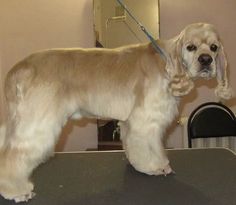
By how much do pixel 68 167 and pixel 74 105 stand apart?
1.31 feet

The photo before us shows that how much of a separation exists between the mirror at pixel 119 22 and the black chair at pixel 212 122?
0.48m

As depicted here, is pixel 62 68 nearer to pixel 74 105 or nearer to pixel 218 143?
pixel 74 105

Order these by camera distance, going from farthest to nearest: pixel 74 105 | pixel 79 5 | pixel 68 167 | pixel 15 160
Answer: pixel 79 5 → pixel 68 167 → pixel 74 105 → pixel 15 160

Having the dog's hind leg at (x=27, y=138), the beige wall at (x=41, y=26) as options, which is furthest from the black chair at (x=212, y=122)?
the dog's hind leg at (x=27, y=138)

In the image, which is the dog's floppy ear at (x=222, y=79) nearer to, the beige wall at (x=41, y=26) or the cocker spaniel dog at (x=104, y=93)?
the cocker spaniel dog at (x=104, y=93)

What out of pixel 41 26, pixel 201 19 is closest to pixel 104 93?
pixel 41 26

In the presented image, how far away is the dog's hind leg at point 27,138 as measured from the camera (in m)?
1.36

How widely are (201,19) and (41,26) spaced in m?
1.03

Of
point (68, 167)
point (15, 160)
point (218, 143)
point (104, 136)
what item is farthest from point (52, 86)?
point (218, 143)

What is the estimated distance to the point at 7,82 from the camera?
1.43m

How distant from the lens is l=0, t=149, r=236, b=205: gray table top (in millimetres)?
1420

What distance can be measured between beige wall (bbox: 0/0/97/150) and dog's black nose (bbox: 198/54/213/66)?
1.44 meters

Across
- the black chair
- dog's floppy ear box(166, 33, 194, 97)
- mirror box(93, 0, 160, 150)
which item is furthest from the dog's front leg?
mirror box(93, 0, 160, 150)

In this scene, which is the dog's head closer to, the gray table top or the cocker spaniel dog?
the cocker spaniel dog
